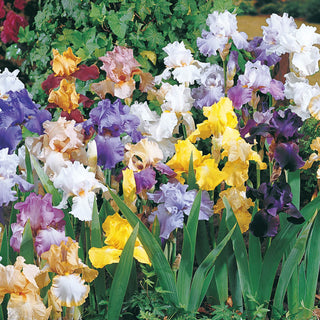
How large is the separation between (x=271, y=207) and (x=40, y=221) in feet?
3.02

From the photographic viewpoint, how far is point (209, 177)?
2383mm

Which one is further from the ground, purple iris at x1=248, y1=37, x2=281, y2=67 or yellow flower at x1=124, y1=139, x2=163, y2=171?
purple iris at x1=248, y1=37, x2=281, y2=67

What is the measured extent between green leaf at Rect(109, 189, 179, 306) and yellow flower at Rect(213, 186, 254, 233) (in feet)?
1.32

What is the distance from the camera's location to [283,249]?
7.93 ft

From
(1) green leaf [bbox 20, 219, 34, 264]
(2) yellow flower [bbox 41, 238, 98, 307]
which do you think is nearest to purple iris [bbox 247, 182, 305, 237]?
(2) yellow flower [bbox 41, 238, 98, 307]

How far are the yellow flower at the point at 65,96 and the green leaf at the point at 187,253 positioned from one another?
2.65 ft

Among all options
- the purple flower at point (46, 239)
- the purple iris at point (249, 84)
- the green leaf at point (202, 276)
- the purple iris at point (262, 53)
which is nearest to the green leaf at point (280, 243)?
the green leaf at point (202, 276)

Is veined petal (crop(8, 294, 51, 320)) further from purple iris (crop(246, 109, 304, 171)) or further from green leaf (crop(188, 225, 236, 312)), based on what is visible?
purple iris (crop(246, 109, 304, 171))

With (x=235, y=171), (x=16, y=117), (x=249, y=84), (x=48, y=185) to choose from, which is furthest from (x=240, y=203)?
(x=16, y=117)

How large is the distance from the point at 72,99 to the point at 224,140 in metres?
0.75

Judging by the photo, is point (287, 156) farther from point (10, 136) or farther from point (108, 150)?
point (10, 136)

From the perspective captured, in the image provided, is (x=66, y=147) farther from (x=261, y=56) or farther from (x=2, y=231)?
(x=261, y=56)

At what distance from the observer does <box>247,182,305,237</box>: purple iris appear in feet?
7.39

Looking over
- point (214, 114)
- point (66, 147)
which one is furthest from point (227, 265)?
point (66, 147)
